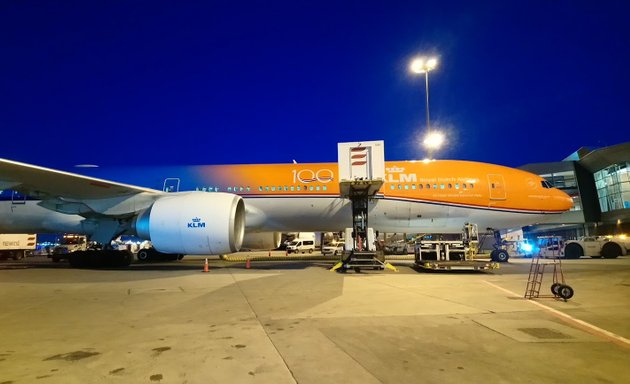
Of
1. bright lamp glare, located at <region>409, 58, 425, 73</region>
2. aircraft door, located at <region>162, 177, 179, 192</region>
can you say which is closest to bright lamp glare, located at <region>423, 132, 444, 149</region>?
bright lamp glare, located at <region>409, 58, 425, 73</region>

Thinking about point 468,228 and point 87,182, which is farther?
point 468,228

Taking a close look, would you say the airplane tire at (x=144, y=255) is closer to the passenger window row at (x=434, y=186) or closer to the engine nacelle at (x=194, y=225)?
the engine nacelle at (x=194, y=225)

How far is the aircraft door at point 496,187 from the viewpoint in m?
13.7

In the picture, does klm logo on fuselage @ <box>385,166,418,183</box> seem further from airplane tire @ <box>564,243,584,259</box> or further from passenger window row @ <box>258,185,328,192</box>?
airplane tire @ <box>564,243,584,259</box>

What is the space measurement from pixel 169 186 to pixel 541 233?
56509mm

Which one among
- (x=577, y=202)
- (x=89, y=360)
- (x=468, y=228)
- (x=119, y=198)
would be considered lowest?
(x=89, y=360)

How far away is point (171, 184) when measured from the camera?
14781mm

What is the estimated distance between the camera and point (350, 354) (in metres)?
3.52

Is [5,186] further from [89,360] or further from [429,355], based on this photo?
[429,355]

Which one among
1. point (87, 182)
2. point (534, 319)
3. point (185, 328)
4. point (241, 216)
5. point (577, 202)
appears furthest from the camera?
point (577, 202)

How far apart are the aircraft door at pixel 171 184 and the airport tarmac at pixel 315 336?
742 centimetres

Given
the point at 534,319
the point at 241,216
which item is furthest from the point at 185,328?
the point at 241,216

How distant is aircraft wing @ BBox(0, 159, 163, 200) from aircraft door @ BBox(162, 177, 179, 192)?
2500mm

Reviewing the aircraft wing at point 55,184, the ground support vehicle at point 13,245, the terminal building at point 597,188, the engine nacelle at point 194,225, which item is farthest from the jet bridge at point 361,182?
the terminal building at point 597,188
